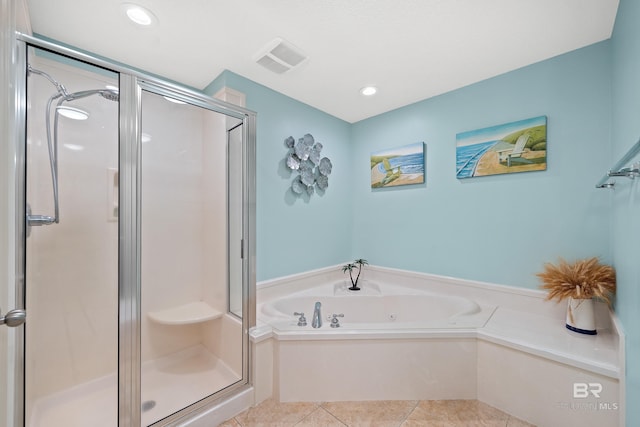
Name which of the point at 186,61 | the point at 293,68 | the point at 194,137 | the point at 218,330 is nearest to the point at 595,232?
the point at 293,68

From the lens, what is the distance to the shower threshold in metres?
1.37

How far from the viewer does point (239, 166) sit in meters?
1.82

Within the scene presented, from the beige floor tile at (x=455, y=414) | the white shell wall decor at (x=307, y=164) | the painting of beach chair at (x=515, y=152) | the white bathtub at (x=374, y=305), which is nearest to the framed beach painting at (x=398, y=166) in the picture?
the white shell wall decor at (x=307, y=164)

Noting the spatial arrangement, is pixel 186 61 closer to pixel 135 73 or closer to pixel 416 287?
pixel 135 73

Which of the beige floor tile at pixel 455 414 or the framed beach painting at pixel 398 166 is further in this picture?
the framed beach painting at pixel 398 166

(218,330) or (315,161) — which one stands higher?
(315,161)

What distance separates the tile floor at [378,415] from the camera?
1508mm

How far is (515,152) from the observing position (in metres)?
1.98

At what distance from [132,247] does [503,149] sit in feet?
8.37

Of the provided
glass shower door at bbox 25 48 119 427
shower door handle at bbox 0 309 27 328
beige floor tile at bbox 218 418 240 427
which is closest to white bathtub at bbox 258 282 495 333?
beige floor tile at bbox 218 418 240 427

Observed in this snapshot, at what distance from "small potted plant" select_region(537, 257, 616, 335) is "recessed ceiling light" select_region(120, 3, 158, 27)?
2.91m

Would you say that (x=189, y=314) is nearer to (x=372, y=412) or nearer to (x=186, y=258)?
(x=186, y=258)

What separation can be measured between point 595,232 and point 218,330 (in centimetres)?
265

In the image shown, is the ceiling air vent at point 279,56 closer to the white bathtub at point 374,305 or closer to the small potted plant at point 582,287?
the white bathtub at point 374,305
